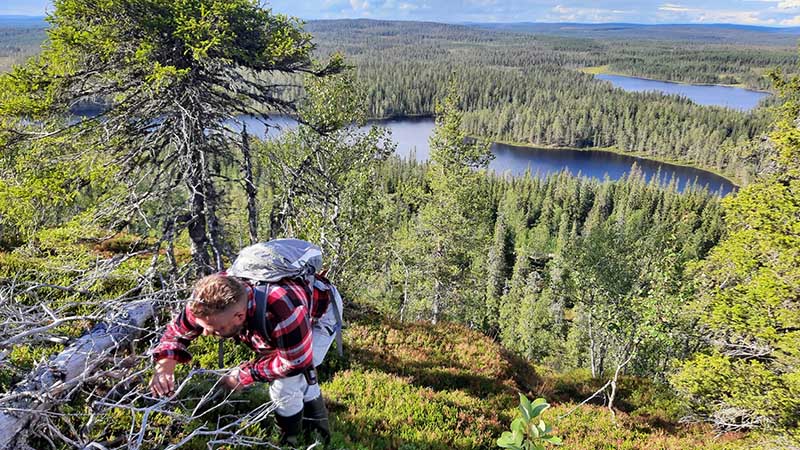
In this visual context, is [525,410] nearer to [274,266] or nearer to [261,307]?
[261,307]

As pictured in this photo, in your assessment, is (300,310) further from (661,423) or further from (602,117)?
(602,117)

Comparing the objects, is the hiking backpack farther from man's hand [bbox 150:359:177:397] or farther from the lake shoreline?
the lake shoreline

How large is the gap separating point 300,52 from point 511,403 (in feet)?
24.9

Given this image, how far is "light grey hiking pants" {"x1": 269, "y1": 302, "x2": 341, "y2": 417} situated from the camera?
3.80 meters

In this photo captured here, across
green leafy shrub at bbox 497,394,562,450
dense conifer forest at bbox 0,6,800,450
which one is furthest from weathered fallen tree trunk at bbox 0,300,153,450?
green leafy shrub at bbox 497,394,562,450

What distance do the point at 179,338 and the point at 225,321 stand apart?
30.8 inches

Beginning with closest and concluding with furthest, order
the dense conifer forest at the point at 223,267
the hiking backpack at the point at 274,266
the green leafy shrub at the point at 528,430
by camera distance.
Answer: the green leafy shrub at the point at 528,430 → the hiking backpack at the point at 274,266 → the dense conifer forest at the point at 223,267

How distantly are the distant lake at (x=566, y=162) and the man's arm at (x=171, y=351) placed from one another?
121m

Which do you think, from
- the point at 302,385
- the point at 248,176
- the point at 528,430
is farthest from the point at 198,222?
the point at 528,430

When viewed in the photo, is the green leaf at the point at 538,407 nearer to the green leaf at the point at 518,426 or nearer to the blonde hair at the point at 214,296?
the green leaf at the point at 518,426

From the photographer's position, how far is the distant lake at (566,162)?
132 m

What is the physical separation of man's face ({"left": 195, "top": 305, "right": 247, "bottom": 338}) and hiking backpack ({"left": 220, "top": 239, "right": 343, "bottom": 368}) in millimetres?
171

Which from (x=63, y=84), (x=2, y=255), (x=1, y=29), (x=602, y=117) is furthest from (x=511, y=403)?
(x=1, y=29)

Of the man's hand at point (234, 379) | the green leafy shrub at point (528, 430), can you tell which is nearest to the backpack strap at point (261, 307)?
the man's hand at point (234, 379)
